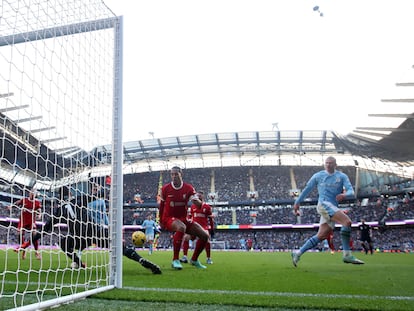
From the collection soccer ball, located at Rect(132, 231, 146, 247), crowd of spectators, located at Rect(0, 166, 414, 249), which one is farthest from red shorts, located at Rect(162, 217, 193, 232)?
crowd of spectators, located at Rect(0, 166, 414, 249)

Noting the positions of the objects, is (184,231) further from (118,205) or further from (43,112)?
(43,112)

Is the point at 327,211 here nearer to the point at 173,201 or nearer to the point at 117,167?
the point at 173,201

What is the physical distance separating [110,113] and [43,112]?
1.30 metres

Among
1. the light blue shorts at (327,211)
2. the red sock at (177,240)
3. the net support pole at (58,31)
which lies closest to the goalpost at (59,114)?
the net support pole at (58,31)

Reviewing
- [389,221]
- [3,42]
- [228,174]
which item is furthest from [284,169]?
[3,42]

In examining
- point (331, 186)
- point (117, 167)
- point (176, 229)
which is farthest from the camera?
point (331, 186)

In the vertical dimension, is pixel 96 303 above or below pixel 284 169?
below

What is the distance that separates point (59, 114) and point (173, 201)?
12.0ft

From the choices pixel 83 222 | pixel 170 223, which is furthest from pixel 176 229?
pixel 83 222

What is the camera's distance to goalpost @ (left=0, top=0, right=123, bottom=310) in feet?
11.1

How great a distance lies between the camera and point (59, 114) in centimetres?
388

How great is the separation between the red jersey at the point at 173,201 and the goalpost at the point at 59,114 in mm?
2252

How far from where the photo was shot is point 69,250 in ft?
20.7

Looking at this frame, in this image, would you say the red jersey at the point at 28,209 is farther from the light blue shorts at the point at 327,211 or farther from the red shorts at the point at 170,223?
the light blue shorts at the point at 327,211
